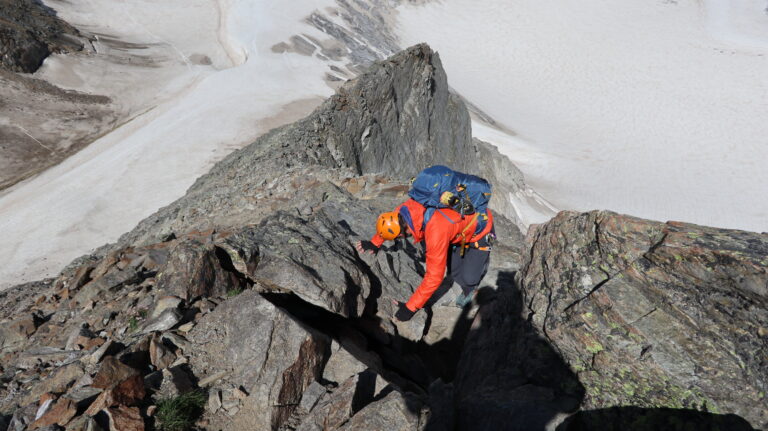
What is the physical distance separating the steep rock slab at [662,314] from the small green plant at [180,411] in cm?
356

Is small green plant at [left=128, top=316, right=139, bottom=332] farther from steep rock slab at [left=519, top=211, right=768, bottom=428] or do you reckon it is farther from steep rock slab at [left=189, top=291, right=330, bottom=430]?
steep rock slab at [left=519, top=211, right=768, bottom=428]

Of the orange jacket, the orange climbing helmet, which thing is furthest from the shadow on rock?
the orange climbing helmet

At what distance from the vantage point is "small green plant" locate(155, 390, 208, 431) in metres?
3.69

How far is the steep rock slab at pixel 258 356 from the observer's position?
4.03 metres

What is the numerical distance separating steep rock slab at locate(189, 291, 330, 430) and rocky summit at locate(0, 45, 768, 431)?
15 millimetres

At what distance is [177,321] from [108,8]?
49229mm

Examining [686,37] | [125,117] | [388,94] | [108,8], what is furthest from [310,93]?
[686,37]

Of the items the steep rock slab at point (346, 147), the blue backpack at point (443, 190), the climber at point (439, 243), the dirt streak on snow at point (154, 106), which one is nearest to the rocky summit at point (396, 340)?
the climber at point (439, 243)

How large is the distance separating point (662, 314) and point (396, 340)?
3251 millimetres

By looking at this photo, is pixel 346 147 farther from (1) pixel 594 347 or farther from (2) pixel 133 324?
(1) pixel 594 347

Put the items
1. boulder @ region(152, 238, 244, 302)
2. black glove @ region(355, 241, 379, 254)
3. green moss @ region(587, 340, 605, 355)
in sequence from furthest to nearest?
black glove @ region(355, 241, 379, 254)
boulder @ region(152, 238, 244, 302)
green moss @ region(587, 340, 605, 355)

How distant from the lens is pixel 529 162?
3294 centimetres

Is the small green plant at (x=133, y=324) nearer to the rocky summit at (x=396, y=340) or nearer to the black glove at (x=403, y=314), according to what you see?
the rocky summit at (x=396, y=340)

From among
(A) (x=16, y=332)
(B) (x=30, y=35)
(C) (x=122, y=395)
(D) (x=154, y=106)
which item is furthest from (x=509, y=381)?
(B) (x=30, y=35)
